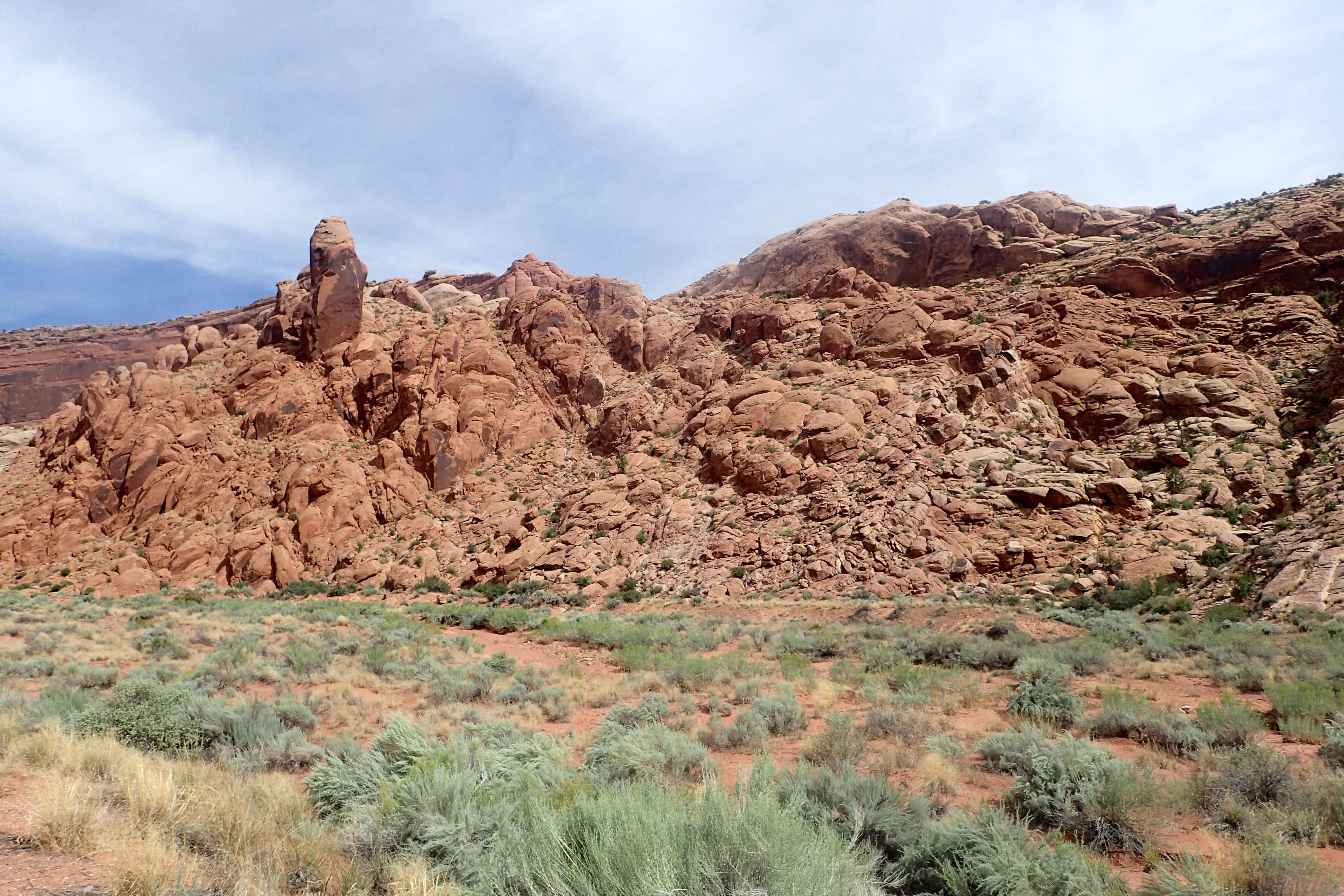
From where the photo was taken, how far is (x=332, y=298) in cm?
3834

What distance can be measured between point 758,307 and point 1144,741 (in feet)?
112

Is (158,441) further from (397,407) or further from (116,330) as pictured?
(116,330)

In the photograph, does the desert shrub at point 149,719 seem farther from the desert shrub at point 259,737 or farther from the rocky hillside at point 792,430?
the rocky hillside at point 792,430

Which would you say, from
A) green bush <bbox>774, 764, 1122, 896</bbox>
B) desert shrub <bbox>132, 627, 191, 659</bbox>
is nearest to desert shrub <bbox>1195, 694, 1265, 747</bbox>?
green bush <bbox>774, 764, 1122, 896</bbox>

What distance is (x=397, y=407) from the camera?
35.5m

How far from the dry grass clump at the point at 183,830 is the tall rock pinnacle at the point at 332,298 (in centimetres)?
3809

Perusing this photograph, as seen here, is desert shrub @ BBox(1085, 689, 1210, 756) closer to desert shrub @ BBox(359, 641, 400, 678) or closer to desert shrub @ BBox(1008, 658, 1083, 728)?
desert shrub @ BBox(1008, 658, 1083, 728)

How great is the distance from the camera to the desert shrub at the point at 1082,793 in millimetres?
4578

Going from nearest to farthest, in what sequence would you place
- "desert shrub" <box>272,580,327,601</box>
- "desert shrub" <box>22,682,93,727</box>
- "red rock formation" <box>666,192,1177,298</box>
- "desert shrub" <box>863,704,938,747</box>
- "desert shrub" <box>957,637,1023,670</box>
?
"desert shrub" <box>22,682,93,727</box>
"desert shrub" <box>863,704,938,747</box>
"desert shrub" <box>957,637,1023,670</box>
"desert shrub" <box>272,580,327,601</box>
"red rock formation" <box>666,192,1177,298</box>

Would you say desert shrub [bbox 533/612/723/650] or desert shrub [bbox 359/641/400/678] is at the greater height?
desert shrub [bbox 359/641/400/678]

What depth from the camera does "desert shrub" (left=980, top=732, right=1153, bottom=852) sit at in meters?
4.58

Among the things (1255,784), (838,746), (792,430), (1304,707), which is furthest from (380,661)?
(792,430)

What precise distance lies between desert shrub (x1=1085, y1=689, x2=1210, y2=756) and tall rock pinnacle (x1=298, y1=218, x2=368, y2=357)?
41.9 metres

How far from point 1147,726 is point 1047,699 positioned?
1.25 metres
